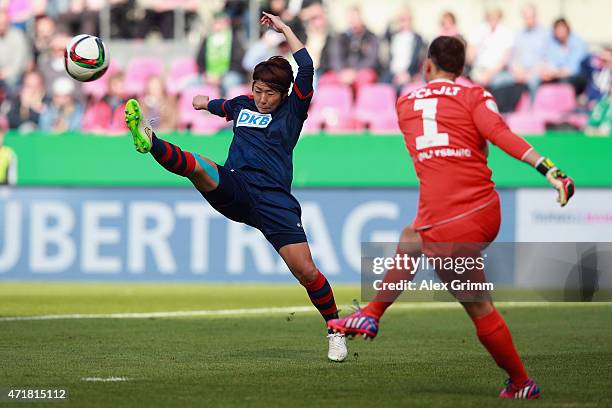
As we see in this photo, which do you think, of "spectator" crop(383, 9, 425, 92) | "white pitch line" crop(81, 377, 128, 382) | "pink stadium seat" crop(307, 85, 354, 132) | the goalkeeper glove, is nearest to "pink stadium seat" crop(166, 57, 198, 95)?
"pink stadium seat" crop(307, 85, 354, 132)

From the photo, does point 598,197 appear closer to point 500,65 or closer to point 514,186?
point 514,186

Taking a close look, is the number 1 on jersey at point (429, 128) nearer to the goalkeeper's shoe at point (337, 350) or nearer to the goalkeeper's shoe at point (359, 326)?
the goalkeeper's shoe at point (359, 326)

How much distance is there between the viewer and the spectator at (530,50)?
68.7 ft

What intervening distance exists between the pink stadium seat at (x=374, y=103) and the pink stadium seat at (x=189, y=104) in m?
2.38

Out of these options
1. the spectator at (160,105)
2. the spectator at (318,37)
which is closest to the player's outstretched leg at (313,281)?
the spectator at (160,105)

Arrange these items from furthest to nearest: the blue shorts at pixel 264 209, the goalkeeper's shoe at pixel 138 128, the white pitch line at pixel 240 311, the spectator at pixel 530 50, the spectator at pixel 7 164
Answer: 1. the spectator at pixel 530 50
2. the spectator at pixel 7 164
3. the white pitch line at pixel 240 311
4. the blue shorts at pixel 264 209
5. the goalkeeper's shoe at pixel 138 128

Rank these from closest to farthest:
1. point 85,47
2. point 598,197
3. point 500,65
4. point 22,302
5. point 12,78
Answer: point 85,47 < point 22,302 < point 598,197 < point 500,65 < point 12,78

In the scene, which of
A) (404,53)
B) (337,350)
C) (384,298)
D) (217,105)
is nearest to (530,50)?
(404,53)

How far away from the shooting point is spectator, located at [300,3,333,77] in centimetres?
2138

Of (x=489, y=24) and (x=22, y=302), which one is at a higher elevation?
(x=489, y=24)

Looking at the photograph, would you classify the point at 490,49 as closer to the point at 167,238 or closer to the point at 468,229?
the point at 167,238

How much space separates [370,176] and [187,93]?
412 centimetres

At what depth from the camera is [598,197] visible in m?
18.0

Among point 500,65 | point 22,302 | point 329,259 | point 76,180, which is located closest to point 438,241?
point 22,302
